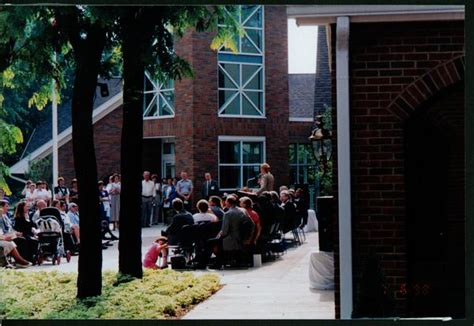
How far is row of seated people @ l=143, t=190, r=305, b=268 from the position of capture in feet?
38.3

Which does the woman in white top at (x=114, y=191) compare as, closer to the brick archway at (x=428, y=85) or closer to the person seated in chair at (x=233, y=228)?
the person seated in chair at (x=233, y=228)

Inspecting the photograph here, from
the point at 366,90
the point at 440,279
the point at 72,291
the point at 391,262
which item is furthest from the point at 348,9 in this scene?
the point at 72,291

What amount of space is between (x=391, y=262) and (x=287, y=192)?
5.49m

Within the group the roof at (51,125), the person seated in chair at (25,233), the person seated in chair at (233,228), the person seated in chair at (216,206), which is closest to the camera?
the roof at (51,125)

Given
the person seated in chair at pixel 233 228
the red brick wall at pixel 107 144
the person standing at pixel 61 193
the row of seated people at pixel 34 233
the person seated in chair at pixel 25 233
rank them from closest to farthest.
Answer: the red brick wall at pixel 107 144 → the person seated in chair at pixel 233 228 → the row of seated people at pixel 34 233 → the person seated in chair at pixel 25 233 → the person standing at pixel 61 193

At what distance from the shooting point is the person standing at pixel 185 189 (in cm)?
1066

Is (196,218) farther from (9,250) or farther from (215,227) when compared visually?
(9,250)

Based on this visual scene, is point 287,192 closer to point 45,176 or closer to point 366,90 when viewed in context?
point 45,176

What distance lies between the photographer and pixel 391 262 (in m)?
7.37

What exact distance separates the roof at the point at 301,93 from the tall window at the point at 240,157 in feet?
2.69

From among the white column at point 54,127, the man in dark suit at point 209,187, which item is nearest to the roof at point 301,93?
the man in dark suit at point 209,187

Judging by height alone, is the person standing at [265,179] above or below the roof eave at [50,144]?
below

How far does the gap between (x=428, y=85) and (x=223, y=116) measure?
369 cm

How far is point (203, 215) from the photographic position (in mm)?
12180
